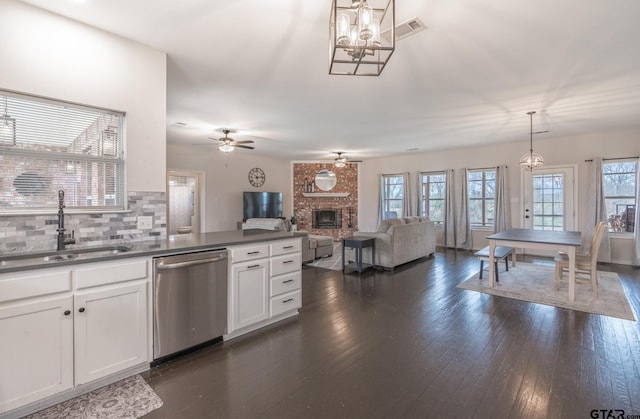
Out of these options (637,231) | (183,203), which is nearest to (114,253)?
(183,203)

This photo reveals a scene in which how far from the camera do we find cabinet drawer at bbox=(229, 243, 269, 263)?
2.72 meters

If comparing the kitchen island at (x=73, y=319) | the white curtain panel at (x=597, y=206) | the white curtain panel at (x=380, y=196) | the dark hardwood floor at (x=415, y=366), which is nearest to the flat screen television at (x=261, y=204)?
the white curtain panel at (x=380, y=196)

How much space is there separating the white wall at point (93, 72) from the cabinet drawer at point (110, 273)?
0.81 meters

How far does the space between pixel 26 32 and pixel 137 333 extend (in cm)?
230

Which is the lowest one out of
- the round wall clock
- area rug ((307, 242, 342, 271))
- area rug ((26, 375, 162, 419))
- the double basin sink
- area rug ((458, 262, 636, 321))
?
area rug ((26, 375, 162, 419))

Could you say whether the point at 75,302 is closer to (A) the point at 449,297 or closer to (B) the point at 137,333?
(B) the point at 137,333

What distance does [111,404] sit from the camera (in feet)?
6.10

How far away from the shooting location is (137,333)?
215 cm

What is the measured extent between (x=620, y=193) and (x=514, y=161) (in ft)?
6.37

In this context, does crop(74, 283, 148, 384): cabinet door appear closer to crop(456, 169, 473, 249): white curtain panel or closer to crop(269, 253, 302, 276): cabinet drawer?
crop(269, 253, 302, 276): cabinet drawer

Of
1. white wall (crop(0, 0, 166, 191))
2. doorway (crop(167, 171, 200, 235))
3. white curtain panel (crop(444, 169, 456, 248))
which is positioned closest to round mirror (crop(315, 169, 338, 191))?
white curtain panel (crop(444, 169, 456, 248))

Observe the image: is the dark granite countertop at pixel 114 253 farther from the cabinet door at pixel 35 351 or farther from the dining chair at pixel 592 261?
the dining chair at pixel 592 261

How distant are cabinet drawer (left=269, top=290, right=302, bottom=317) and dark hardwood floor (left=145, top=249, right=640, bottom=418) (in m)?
0.14

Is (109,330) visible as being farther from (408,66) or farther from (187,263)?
(408,66)
